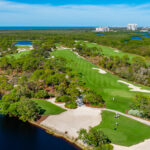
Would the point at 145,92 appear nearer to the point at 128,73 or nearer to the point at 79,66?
the point at 128,73

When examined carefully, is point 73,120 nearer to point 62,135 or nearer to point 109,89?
point 62,135

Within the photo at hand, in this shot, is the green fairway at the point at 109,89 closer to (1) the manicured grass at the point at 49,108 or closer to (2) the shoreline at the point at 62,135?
(1) the manicured grass at the point at 49,108

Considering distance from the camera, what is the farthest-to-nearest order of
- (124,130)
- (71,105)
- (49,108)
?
(71,105) → (49,108) → (124,130)

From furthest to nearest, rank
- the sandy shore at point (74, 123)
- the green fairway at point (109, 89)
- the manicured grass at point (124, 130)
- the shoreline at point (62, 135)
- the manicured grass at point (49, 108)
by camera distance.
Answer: the green fairway at point (109, 89), the manicured grass at point (49, 108), the manicured grass at point (124, 130), the sandy shore at point (74, 123), the shoreline at point (62, 135)

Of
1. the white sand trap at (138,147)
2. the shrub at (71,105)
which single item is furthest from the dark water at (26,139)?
the shrub at (71,105)

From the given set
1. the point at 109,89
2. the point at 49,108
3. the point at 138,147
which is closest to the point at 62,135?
the point at 49,108
